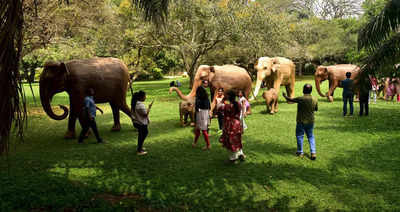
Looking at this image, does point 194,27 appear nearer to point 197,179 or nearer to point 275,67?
point 275,67

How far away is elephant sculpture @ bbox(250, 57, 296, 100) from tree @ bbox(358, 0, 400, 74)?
750cm

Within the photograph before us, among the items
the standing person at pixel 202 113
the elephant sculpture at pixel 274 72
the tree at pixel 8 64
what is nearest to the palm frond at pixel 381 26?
the standing person at pixel 202 113

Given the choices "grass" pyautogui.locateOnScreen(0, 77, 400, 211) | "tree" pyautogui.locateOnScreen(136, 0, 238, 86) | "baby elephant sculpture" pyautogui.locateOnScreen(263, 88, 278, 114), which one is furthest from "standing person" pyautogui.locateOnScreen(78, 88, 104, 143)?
"tree" pyautogui.locateOnScreen(136, 0, 238, 86)

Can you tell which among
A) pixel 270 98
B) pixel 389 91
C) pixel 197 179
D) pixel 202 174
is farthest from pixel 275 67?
pixel 197 179

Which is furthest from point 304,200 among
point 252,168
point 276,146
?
point 276,146

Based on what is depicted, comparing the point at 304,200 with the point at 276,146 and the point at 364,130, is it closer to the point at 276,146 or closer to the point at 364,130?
the point at 276,146

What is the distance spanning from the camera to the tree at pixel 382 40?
5.11m

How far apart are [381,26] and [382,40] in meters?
0.47

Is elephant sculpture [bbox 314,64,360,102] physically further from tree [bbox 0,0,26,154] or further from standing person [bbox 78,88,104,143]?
tree [bbox 0,0,26,154]

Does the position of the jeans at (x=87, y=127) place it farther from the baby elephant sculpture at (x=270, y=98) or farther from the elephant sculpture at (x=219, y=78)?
the baby elephant sculpture at (x=270, y=98)

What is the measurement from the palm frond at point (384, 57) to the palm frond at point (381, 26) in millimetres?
212

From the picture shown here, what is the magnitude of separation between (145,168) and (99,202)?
1.58 metres

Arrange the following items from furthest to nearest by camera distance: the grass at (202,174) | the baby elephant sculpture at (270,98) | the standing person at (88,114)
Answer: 1. the baby elephant sculpture at (270,98)
2. the standing person at (88,114)
3. the grass at (202,174)

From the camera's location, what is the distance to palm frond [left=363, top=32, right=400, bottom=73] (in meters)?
5.19
